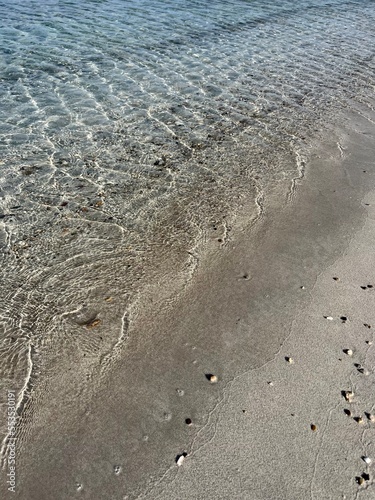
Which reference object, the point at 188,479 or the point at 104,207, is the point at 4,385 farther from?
the point at 104,207

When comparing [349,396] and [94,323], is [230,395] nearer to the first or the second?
[349,396]

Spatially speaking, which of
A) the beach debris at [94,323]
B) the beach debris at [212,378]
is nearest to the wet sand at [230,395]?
the beach debris at [212,378]

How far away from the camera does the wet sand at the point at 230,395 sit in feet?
11.4

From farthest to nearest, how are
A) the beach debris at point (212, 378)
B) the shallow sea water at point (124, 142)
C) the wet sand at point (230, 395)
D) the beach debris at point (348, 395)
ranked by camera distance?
the shallow sea water at point (124, 142), the beach debris at point (212, 378), the beach debris at point (348, 395), the wet sand at point (230, 395)

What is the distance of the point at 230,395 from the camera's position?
4.07 meters

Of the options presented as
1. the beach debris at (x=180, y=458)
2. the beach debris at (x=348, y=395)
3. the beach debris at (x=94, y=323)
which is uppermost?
the beach debris at (x=348, y=395)

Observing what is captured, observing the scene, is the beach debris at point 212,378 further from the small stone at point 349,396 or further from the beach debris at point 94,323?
the beach debris at point 94,323

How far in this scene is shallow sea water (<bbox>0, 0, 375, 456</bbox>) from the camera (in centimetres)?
507

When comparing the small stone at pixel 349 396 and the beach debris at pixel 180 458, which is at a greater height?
the small stone at pixel 349 396

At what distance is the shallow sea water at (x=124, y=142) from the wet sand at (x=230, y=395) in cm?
38

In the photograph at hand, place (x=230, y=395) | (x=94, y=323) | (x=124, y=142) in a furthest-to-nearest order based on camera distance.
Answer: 1. (x=124, y=142)
2. (x=94, y=323)
3. (x=230, y=395)

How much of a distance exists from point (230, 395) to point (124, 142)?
571 cm

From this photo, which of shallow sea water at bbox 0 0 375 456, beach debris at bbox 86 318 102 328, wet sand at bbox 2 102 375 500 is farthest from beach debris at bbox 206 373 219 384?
beach debris at bbox 86 318 102 328

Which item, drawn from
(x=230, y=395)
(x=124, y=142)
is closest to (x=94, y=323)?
(x=230, y=395)
